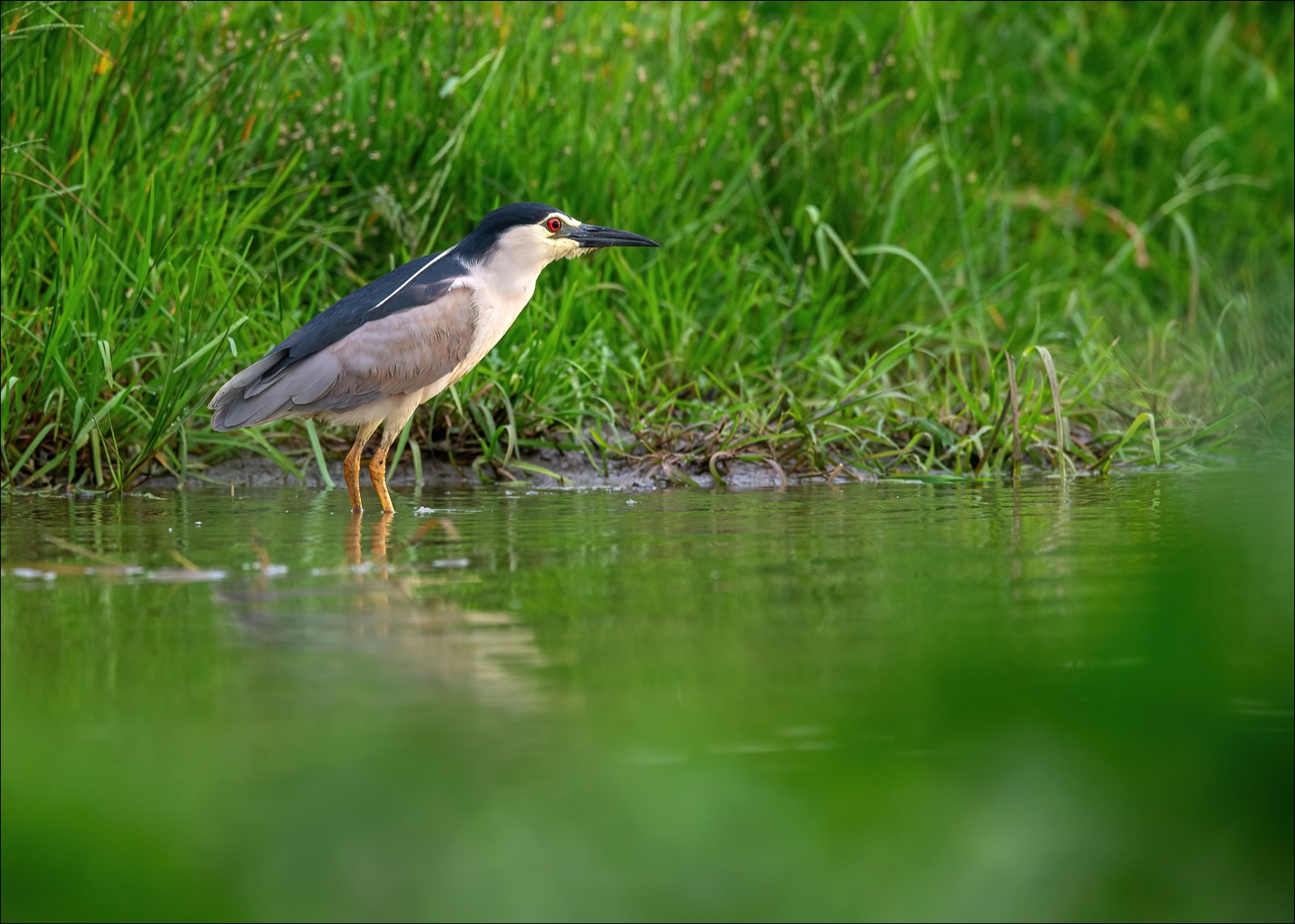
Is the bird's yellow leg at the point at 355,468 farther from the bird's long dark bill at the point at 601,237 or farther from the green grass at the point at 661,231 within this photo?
the bird's long dark bill at the point at 601,237

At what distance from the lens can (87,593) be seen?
12.0 ft

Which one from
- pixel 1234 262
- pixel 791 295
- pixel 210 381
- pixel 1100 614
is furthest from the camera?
pixel 1234 262

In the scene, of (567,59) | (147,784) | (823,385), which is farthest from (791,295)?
(147,784)

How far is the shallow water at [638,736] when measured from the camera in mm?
2344

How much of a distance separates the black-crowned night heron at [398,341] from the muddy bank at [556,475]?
1.72ft

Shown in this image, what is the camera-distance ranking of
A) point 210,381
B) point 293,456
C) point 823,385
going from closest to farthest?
1. point 210,381
2. point 293,456
3. point 823,385

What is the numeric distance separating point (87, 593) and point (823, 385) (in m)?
3.97

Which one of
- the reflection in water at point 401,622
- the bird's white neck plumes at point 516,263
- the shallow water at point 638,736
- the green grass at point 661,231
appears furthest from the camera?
the green grass at point 661,231

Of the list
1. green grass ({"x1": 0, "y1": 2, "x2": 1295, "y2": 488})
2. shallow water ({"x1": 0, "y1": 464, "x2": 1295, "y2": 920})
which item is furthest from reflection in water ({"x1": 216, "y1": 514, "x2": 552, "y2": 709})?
green grass ({"x1": 0, "y1": 2, "x2": 1295, "y2": 488})

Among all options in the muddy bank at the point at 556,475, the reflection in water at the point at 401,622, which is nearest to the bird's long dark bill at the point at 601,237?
the muddy bank at the point at 556,475

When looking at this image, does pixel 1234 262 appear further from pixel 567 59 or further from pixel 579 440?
pixel 579 440

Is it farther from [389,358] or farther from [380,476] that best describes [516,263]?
[380,476]

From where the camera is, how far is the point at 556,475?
6062 mm

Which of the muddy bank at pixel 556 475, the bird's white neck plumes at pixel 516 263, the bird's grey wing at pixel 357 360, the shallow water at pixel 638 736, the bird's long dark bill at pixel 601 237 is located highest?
the bird's long dark bill at pixel 601 237
